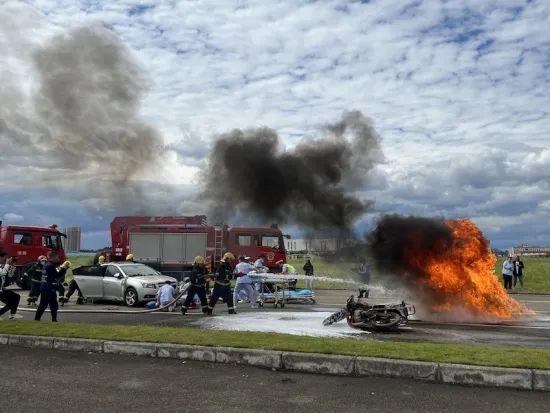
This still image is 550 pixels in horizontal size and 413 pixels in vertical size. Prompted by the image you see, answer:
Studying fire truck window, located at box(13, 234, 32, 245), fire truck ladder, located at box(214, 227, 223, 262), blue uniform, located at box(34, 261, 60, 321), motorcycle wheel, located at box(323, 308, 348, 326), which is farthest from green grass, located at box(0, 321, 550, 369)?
fire truck ladder, located at box(214, 227, 223, 262)

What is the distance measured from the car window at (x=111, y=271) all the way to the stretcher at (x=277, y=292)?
14.5ft

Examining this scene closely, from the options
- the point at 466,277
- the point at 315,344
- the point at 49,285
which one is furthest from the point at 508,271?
the point at 49,285

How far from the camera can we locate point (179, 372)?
21.7 feet

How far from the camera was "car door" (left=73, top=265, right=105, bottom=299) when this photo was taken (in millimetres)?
16594

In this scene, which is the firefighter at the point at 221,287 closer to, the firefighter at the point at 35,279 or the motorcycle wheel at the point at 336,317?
the motorcycle wheel at the point at 336,317

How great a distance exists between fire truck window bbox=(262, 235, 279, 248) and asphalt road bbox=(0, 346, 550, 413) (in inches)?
798

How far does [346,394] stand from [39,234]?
22063 millimetres

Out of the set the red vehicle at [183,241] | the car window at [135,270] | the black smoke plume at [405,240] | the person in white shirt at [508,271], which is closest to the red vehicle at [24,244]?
the red vehicle at [183,241]

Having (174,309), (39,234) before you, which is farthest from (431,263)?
(39,234)

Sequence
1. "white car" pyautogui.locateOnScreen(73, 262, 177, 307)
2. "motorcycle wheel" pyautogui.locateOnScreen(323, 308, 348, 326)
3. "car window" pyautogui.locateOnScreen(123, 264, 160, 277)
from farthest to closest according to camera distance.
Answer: "car window" pyautogui.locateOnScreen(123, 264, 160, 277), "white car" pyautogui.locateOnScreen(73, 262, 177, 307), "motorcycle wheel" pyautogui.locateOnScreen(323, 308, 348, 326)

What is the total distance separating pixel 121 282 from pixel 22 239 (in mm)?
10380

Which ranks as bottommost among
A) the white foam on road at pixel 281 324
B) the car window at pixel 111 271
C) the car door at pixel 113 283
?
the white foam on road at pixel 281 324

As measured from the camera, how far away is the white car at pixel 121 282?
15617 mm

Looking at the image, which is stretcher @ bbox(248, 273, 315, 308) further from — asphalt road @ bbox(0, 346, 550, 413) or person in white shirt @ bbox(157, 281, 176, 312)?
asphalt road @ bbox(0, 346, 550, 413)
